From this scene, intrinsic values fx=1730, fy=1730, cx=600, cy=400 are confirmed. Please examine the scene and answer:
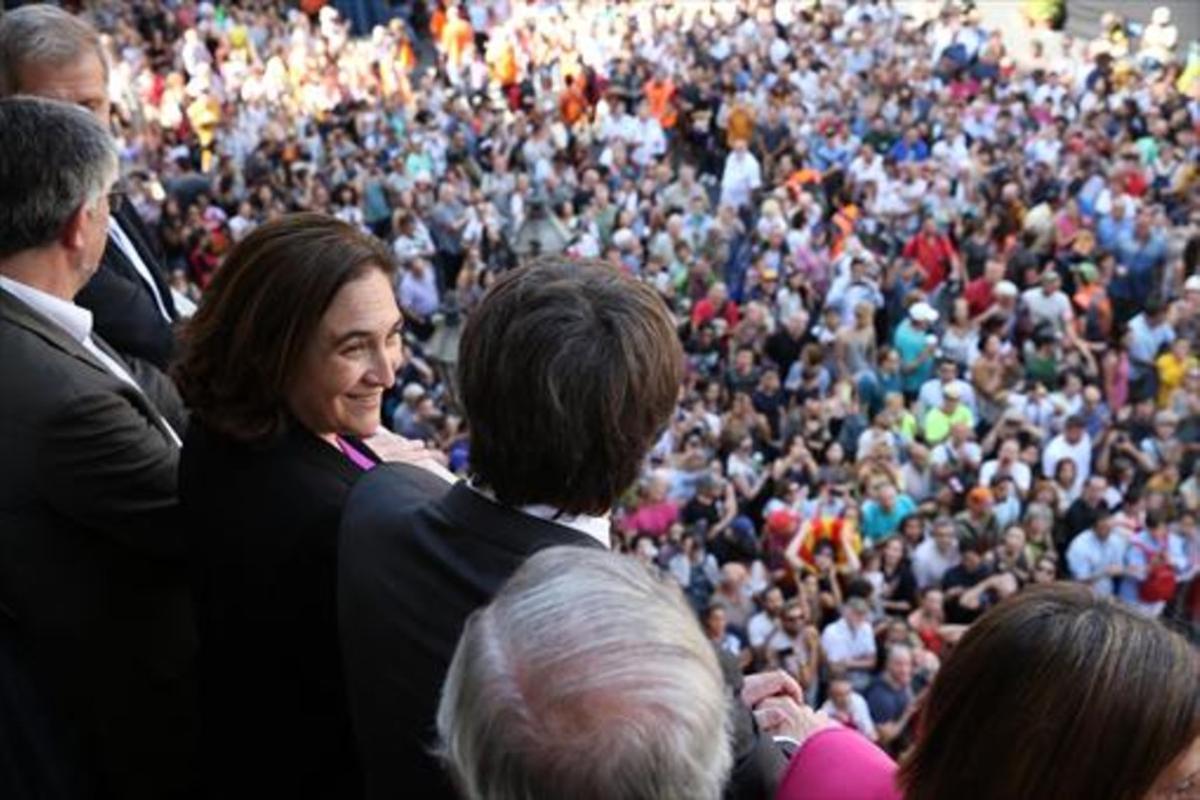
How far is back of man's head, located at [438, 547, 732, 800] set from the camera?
1.23m

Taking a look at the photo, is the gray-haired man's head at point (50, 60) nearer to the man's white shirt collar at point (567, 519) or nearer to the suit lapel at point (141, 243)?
the suit lapel at point (141, 243)

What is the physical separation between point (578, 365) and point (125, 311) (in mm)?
1370

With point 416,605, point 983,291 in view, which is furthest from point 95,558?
point 983,291

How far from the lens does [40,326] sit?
2.29 meters

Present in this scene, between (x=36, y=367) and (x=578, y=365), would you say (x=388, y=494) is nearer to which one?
(x=578, y=365)

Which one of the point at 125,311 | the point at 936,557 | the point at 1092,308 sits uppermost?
the point at 125,311

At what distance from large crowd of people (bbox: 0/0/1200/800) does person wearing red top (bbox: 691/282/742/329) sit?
10cm

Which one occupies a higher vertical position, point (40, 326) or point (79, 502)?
point (40, 326)

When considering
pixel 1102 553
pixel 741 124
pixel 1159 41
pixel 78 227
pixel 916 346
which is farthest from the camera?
pixel 1159 41

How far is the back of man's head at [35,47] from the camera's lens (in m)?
3.10

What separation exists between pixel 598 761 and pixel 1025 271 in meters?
12.7

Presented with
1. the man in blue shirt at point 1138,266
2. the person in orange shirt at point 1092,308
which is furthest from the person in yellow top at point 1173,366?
the man in blue shirt at point 1138,266

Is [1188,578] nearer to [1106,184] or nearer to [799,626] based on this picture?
[799,626]

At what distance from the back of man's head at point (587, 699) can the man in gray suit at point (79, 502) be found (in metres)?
1.03
